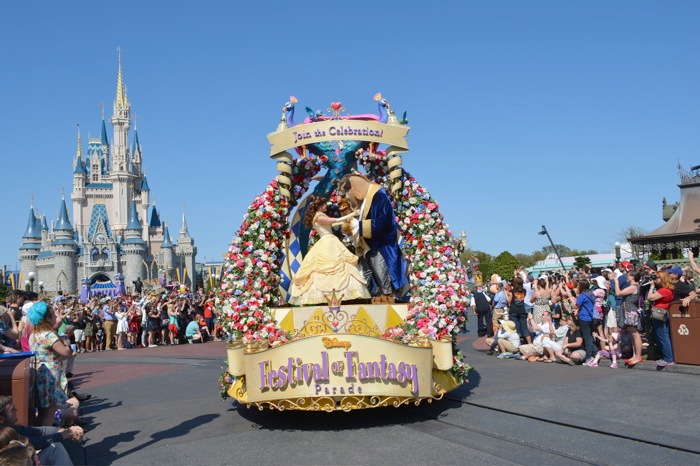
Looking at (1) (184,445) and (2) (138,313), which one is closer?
(1) (184,445)

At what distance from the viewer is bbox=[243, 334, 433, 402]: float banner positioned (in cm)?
748

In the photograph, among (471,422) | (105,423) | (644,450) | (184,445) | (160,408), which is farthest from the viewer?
(160,408)

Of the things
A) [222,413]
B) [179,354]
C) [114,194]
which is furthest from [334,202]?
[114,194]

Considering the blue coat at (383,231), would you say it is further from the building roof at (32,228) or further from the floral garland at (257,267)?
the building roof at (32,228)

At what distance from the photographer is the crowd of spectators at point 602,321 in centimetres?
1072

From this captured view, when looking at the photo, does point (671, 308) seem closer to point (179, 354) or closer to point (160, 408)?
point (160, 408)

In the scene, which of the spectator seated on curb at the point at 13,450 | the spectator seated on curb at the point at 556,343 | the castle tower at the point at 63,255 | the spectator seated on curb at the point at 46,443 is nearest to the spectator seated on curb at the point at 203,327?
the spectator seated on curb at the point at 556,343

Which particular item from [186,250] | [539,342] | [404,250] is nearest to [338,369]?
[404,250]

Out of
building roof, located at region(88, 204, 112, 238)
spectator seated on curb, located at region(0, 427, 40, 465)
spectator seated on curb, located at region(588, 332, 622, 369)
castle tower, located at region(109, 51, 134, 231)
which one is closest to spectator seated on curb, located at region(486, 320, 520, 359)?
spectator seated on curb, located at region(588, 332, 622, 369)

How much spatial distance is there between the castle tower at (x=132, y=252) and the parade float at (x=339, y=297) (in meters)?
106

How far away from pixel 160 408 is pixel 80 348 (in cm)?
1409

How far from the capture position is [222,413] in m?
8.80

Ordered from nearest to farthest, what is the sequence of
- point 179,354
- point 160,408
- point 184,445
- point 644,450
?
point 644,450 < point 184,445 < point 160,408 < point 179,354

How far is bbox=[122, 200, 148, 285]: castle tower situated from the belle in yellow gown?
107m
